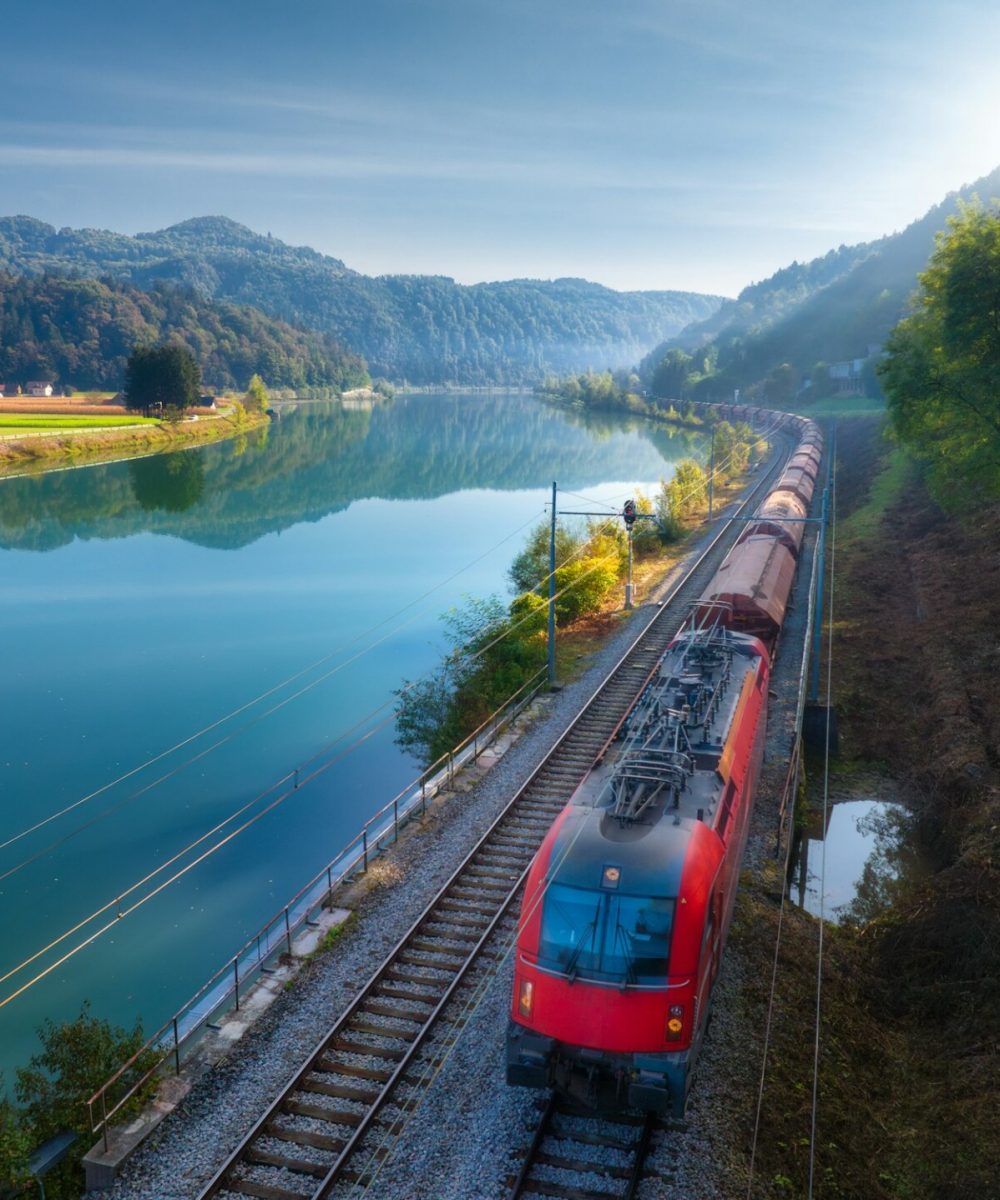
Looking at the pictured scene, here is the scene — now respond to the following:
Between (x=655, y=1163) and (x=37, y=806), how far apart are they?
18.6 metres

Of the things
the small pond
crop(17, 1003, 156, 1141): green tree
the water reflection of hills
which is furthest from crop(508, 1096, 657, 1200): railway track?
the water reflection of hills

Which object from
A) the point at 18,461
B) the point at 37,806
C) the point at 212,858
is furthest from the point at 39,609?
the point at 18,461

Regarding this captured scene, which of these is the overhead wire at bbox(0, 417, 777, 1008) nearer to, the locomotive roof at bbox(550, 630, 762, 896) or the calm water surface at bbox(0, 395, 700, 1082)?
the calm water surface at bbox(0, 395, 700, 1082)

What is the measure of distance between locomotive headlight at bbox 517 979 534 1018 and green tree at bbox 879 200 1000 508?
26.4 metres

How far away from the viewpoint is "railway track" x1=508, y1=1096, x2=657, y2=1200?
1023 centimetres

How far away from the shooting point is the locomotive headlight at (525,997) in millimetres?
10766

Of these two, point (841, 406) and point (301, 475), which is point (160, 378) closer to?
point (301, 475)

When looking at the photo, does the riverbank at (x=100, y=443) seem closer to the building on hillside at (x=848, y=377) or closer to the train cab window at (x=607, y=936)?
the train cab window at (x=607, y=936)

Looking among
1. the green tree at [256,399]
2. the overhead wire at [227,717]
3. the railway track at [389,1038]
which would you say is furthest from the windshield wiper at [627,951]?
the green tree at [256,399]

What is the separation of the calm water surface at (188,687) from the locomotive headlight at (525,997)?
7.20 meters

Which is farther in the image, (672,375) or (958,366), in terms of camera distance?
(672,375)

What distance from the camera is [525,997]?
35.6ft

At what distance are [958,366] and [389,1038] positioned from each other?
28604mm

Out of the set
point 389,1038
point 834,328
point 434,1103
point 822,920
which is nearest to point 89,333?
point 834,328
